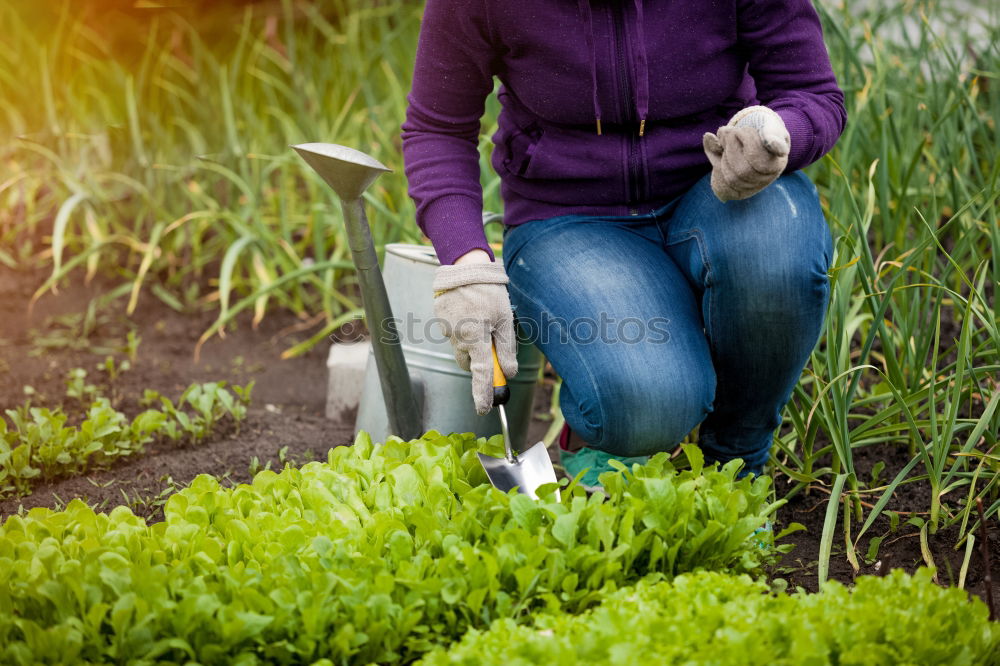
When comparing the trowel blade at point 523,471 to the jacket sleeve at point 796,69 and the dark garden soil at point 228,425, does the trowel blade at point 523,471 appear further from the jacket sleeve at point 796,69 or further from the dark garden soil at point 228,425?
the jacket sleeve at point 796,69

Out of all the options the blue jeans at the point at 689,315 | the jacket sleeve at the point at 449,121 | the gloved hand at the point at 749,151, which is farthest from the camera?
the jacket sleeve at the point at 449,121

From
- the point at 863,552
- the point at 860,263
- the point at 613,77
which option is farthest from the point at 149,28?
the point at 863,552

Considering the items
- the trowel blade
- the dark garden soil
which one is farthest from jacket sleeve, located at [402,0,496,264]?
the dark garden soil

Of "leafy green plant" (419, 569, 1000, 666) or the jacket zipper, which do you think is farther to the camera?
the jacket zipper

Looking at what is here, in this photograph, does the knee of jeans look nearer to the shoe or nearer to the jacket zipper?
the shoe

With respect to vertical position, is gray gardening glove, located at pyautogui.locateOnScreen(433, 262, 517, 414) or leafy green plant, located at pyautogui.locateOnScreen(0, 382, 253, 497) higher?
gray gardening glove, located at pyautogui.locateOnScreen(433, 262, 517, 414)

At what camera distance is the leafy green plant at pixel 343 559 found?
1.07 m

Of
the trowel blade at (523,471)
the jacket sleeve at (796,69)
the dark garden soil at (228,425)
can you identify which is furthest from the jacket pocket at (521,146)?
the dark garden soil at (228,425)

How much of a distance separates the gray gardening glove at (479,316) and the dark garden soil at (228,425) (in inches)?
20.7

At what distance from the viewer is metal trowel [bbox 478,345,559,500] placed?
146cm

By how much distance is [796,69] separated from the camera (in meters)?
1.52

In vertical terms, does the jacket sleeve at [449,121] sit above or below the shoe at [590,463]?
above

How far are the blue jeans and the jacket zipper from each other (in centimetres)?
8

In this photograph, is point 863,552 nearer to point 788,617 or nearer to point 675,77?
point 788,617
